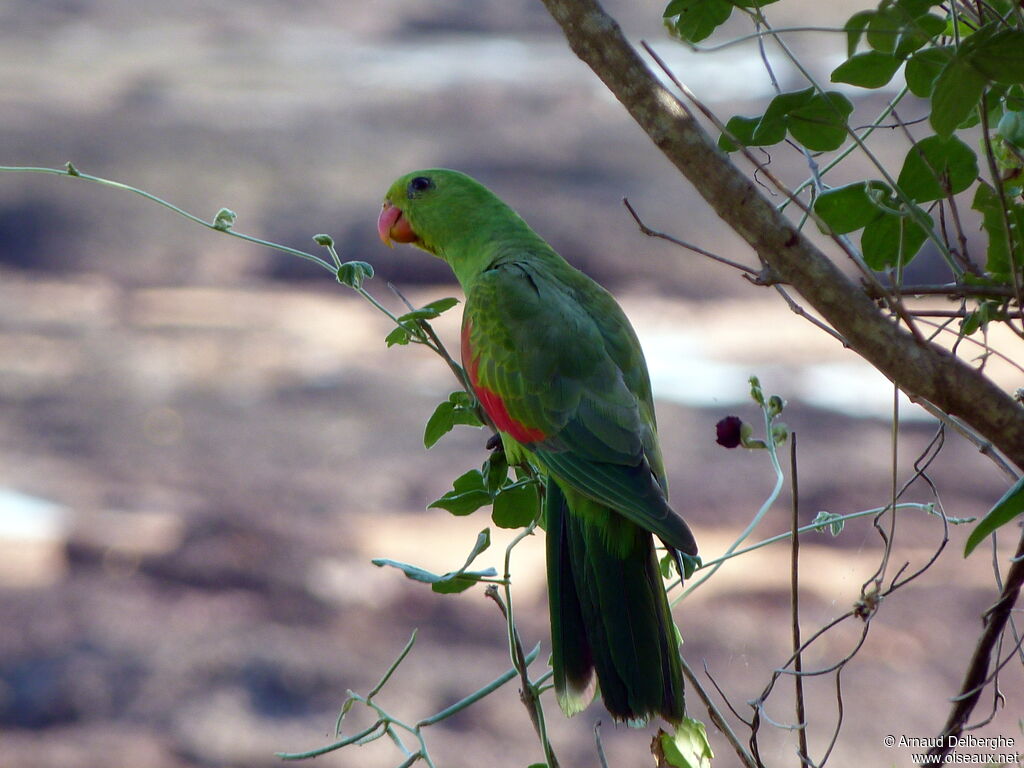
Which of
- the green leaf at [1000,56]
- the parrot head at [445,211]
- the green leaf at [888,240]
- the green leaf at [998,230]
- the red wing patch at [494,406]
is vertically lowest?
the green leaf at [1000,56]

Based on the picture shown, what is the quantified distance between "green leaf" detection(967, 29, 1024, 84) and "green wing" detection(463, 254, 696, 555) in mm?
641

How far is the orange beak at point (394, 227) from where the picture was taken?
195cm

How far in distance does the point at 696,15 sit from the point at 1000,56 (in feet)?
1.07

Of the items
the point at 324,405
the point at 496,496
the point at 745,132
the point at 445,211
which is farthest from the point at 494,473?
the point at 324,405

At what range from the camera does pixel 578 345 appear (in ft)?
4.76

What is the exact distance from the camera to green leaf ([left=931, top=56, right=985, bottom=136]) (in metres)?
0.69

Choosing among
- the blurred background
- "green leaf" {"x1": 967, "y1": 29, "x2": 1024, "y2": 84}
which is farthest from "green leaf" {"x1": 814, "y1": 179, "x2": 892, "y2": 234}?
the blurred background

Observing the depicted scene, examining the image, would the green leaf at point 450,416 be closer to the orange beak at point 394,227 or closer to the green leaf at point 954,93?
the green leaf at point 954,93

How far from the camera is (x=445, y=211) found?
188cm

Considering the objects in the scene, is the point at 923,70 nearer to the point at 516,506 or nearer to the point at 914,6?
the point at 914,6

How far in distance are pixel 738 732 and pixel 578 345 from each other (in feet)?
4.66

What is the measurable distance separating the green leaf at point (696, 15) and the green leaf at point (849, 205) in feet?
0.63

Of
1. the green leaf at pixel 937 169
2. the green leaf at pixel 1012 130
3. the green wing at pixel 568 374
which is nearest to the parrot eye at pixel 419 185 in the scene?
the green wing at pixel 568 374

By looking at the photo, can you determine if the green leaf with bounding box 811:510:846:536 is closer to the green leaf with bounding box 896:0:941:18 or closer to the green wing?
the green wing
